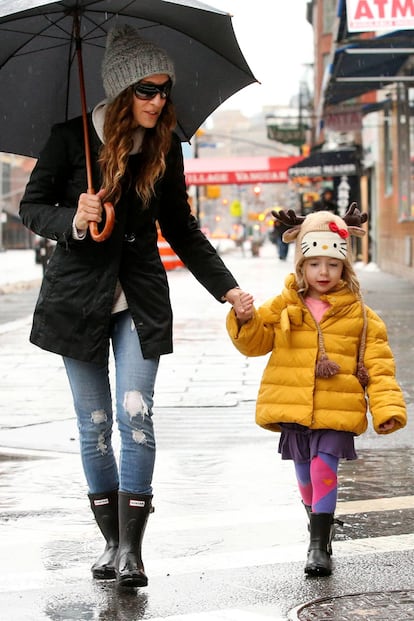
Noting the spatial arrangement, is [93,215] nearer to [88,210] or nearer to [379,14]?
[88,210]

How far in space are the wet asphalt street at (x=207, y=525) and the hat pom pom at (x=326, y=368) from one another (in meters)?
0.75

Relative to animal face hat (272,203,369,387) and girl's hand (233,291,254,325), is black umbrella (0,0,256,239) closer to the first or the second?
animal face hat (272,203,369,387)

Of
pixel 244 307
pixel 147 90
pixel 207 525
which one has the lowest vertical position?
pixel 207 525

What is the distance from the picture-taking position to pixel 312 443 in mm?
5199

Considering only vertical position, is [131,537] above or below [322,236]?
below

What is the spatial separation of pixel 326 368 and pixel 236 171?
163 ft

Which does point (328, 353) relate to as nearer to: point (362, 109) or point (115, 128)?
point (115, 128)

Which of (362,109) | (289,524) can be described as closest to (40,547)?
(289,524)

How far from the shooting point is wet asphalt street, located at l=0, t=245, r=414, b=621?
4648mm

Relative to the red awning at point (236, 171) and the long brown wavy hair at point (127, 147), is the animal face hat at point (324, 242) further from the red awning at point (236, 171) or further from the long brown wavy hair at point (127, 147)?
the red awning at point (236, 171)

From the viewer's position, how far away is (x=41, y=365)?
1288cm

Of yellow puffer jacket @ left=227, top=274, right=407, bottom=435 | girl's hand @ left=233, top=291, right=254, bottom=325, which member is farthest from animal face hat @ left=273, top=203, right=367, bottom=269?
girl's hand @ left=233, top=291, right=254, bottom=325

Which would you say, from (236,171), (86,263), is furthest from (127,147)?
(236,171)

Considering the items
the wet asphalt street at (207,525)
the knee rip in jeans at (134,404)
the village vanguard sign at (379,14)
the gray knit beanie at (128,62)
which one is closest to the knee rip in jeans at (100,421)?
the knee rip in jeans at (134,404)
